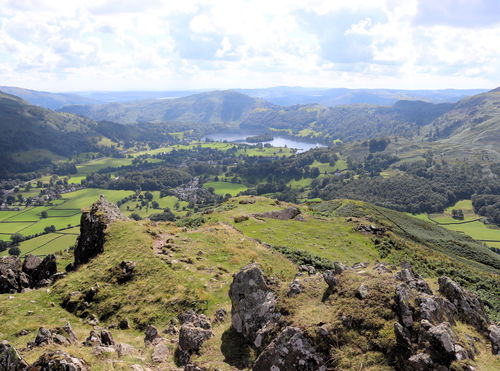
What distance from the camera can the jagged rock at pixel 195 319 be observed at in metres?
21.9

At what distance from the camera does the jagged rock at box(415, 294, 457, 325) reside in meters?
15.2

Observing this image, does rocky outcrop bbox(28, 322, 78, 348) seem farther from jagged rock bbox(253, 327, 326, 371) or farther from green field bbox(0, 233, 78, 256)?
green field bbox(0, 233, 78, 256)

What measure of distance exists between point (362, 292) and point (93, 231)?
36.0 meters

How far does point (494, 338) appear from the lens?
16.3 meters

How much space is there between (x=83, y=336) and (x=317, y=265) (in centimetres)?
3017

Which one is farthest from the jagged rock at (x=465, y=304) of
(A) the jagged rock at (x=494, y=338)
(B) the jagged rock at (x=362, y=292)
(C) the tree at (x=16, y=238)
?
Result: (C) the tree at (x=16, y=238)

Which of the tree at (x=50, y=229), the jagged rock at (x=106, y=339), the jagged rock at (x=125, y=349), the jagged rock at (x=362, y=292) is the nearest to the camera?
the jagged rock at (x=362, y=292)

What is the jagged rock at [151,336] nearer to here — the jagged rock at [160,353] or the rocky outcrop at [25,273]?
the jagged rock at [160,353]

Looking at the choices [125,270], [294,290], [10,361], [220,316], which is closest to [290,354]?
[294,290]

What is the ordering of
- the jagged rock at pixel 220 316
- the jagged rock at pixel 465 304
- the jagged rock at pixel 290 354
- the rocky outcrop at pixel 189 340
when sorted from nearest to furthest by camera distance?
the jagged rock at pixel 290 354 → the jagged rock at pixel 465 304 → the rocky outcrop at pixel 189 340 → the jagged rock at pixel 220 316

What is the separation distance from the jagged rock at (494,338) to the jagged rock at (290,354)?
8779 millimetres

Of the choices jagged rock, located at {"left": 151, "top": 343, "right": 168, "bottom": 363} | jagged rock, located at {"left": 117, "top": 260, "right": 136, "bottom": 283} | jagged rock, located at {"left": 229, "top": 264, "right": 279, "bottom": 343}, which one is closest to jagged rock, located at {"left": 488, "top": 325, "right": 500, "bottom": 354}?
jagged rock, located at {"left": 229, "top": 264, "right": 279, "bottom": 343}

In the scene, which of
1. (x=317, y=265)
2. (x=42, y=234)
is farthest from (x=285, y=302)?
(x=42, y=234)

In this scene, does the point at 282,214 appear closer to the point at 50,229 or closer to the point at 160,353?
the point at 160,353
